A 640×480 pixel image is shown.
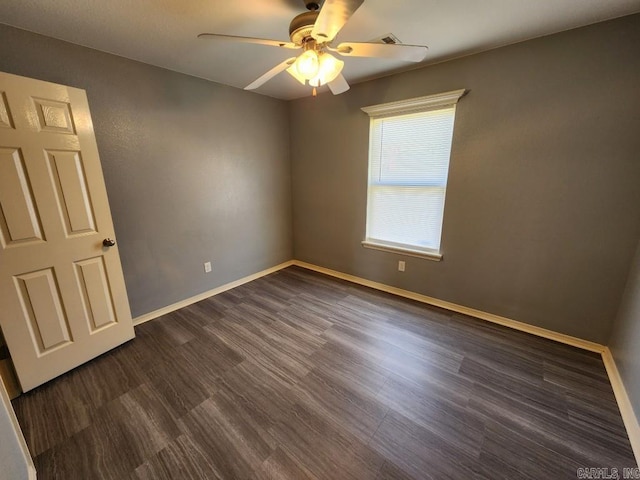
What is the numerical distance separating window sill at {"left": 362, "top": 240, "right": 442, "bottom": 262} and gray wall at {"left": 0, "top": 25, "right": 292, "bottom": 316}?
1480mm

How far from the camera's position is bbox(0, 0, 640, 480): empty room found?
1.34 metres

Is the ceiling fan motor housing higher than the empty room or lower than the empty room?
higher

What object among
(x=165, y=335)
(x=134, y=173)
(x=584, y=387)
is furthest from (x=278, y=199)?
(x=584, y=387)

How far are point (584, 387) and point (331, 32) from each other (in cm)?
268

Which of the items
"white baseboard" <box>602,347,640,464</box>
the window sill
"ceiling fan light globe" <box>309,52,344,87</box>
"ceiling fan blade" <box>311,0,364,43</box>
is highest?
"ceiling fan blade" <box>311,0,364,43</box>

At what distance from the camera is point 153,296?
250cm

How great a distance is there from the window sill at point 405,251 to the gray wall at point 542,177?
0.08m

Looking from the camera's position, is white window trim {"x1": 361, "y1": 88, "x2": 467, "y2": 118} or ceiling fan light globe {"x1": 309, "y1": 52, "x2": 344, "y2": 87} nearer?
ceiling fan light globe {"x1": 309, "y1": 52, "x2": 344, "y2": 87}

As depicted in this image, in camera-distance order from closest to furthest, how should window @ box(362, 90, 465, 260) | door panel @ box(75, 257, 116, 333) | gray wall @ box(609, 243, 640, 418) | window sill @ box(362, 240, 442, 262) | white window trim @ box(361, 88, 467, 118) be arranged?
gray wall @ box(609, 243, 640, 418), door panel @ box(75, 257, 116, 333), white window trim @ box(361, 88, 467, 118), window @ box(362, 90, 465, 260), window sill @ box(362, 240, 442, 262)

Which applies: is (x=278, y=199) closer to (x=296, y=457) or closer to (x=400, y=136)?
(x=400, y=136)

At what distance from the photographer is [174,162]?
2.49m

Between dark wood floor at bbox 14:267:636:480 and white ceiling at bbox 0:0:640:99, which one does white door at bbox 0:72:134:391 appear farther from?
white ceiling at bbox 0:0:640:99

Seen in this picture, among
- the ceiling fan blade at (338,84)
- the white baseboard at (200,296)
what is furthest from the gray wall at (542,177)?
the white baseboard at (200,296)

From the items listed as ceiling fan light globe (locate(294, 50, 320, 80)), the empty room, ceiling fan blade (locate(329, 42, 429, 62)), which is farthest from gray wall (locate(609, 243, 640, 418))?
ceiling fan light globe (locate(294, 50, 320, 80))
